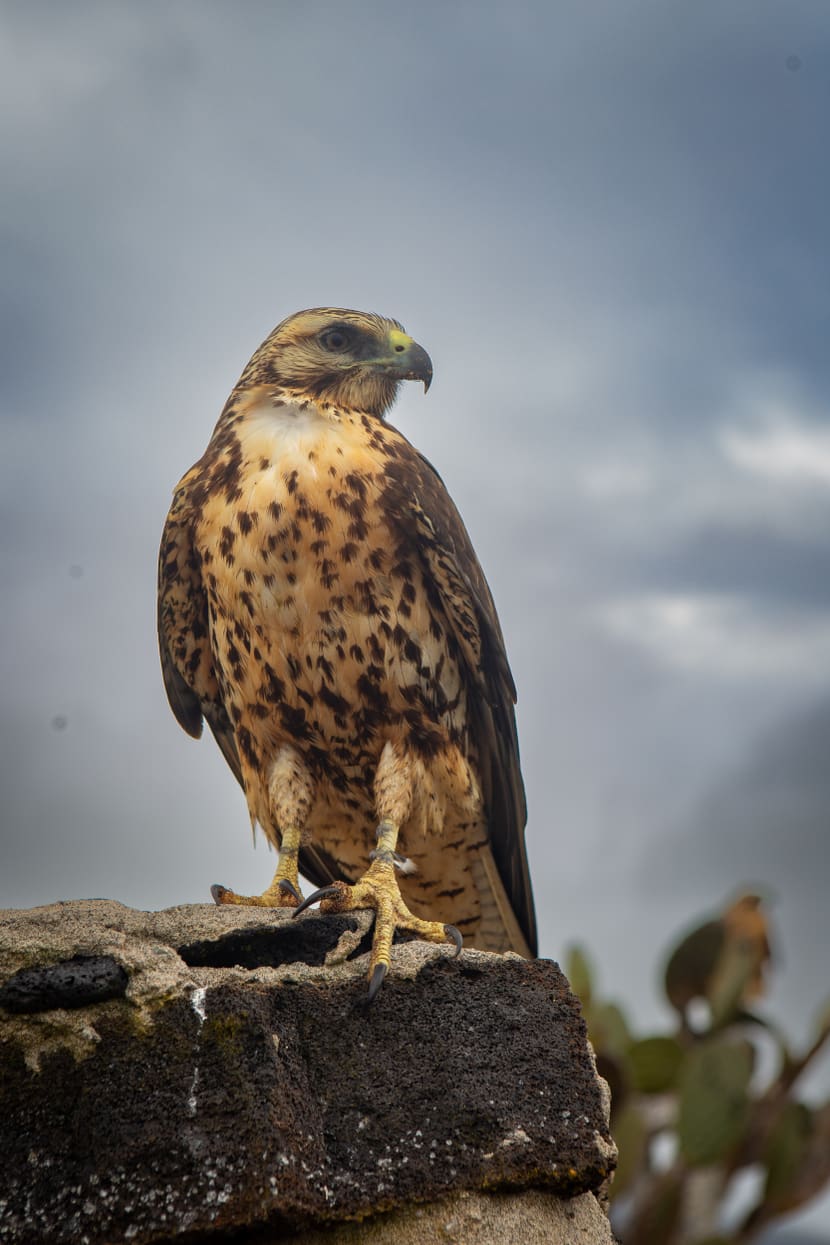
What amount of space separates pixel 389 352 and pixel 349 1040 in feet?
7.42

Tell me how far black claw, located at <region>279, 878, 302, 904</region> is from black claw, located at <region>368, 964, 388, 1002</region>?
788mm

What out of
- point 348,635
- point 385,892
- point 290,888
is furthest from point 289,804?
point 385,892

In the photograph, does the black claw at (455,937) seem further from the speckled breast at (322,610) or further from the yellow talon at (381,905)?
the speckled breast at (322,610)

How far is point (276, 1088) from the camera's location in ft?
7.55

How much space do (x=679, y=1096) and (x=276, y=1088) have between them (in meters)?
2.23

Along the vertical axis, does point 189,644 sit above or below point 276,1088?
above

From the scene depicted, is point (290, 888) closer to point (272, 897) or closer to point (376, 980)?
point (272, 897)

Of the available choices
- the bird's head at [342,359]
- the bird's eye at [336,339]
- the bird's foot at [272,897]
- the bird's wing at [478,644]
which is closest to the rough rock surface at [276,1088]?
the bird's foot at [272,897]

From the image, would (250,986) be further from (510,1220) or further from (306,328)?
(306,328)

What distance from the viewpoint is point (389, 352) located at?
3961 millimetres

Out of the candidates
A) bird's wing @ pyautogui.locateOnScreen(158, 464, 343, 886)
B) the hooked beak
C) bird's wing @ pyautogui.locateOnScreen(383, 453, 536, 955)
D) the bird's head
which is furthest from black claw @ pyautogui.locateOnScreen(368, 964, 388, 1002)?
the hooked beak

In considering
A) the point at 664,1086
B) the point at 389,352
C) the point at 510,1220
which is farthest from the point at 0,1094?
the point at 664,1086

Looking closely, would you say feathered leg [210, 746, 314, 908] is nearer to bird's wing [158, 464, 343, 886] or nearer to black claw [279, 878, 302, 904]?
black claw [279, 878, 302, 904]

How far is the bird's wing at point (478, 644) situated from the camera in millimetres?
3605
